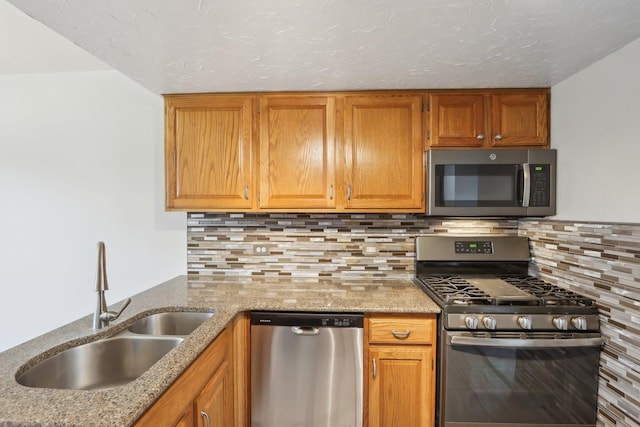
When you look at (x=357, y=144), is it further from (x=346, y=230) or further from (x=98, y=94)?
(x=98, y=94)

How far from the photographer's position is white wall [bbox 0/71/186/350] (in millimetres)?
2201

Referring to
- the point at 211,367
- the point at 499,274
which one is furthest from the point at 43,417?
the point at 499,274

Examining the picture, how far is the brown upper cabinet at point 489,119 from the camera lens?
1905 mm

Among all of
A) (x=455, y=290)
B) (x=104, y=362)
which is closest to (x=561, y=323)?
(x=455, y=290)

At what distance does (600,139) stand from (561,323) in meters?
0.94

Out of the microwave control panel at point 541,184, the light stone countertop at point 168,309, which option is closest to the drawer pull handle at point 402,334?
the light stone countertop at point 168,309

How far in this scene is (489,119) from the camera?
1.92 meters

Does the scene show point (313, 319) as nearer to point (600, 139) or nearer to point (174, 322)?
point (174, 322)

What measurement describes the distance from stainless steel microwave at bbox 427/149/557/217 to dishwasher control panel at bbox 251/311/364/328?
795mm

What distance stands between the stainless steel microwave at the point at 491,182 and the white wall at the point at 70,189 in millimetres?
Answer: 1888

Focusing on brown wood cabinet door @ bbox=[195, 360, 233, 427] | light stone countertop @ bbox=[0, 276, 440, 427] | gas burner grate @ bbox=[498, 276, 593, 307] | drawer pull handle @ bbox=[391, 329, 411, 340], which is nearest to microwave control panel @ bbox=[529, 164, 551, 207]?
gas burner grate @ bbox=[498, 276, 593, 307]

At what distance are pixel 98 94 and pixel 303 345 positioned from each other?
7.25ft

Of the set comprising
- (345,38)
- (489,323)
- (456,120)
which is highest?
(345,38)

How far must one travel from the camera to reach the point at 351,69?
5.42 ft
